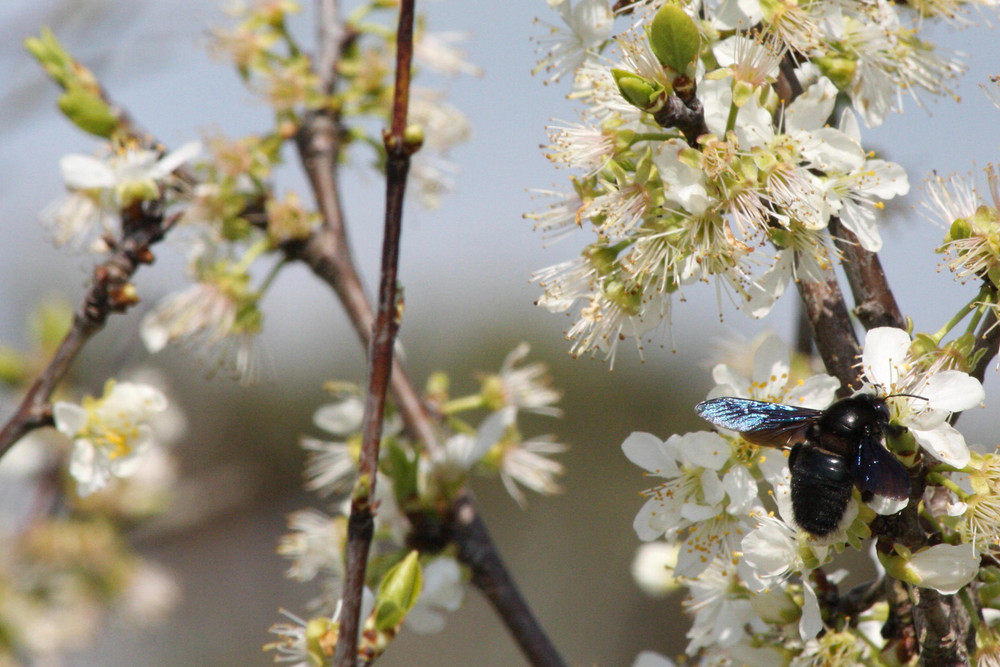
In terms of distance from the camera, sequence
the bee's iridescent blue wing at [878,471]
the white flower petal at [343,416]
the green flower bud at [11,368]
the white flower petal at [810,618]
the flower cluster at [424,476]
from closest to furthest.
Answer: the bee's iridescent blue wing at [878,471]
the white flower petal at [810,618]
the flower cluster at [424,476]
the white flower petal at [343,416]
the green flower bud at [11,368]

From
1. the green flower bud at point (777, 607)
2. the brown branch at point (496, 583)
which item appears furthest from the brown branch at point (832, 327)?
the brown branch at point (496, 583)

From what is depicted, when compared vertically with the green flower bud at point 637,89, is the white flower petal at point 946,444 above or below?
below

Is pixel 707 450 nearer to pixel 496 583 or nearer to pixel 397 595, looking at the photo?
pixel 397 595

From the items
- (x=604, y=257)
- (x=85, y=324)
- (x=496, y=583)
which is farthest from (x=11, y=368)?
(x=604, y=257)

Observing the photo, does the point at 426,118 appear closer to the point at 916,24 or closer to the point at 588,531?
the point at 916,24

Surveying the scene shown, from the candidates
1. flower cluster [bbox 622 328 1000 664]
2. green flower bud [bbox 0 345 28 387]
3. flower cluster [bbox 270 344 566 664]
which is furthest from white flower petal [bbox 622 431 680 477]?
green flower bud [bbox 0 345 28 387]

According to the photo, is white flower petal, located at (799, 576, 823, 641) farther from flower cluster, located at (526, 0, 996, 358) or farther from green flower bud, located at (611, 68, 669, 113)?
green flower bud, located at (611, 68, 669, 113)

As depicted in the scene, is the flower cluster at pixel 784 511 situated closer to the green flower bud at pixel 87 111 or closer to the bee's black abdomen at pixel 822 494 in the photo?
the bee's black abdomen at pixel 822 494

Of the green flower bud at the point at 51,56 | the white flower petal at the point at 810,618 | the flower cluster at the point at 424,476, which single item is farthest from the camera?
the green flower bud at the point at 51,56
